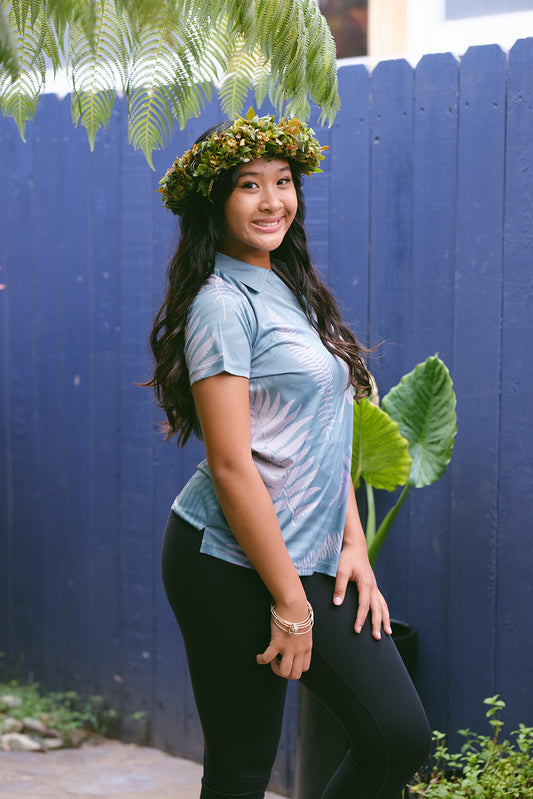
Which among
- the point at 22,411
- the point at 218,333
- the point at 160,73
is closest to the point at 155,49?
the point at 160,73

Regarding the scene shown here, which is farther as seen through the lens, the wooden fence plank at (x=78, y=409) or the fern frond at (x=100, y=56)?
the wooden fence plank at (x=78, y=409)

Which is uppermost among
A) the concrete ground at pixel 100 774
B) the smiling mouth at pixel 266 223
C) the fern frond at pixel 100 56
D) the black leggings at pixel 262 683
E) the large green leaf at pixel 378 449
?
the fern frond at pixel 100 56

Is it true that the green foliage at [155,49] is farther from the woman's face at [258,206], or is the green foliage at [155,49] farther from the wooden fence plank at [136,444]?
the wooden fence plank at [136,444]

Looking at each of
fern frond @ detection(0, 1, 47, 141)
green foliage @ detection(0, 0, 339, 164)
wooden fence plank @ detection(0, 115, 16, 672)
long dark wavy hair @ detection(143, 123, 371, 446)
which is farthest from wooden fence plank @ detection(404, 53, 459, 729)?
wooden fence plank @ detection(0, 115, 16, 672)

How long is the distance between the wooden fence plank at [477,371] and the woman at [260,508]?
0.94 metres

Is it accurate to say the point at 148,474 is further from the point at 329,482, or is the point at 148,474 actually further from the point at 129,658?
the point at 329,482

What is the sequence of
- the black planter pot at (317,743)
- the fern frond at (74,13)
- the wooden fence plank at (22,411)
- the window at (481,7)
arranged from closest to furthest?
the fern frond at (74,13) < the black planter pot at (317,743) < the wooden fence plank at (22,411) < the window at (481,7)

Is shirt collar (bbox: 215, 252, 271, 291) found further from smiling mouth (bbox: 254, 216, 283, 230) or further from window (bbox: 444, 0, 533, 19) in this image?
window (bbox: 444, 0, 533, 19)

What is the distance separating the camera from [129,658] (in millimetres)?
3406

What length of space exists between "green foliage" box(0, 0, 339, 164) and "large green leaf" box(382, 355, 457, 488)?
926 millimetres

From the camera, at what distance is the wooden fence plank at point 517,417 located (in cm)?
256

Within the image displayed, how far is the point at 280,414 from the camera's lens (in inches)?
66.2

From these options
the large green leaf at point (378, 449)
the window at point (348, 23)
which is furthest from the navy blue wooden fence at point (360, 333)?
the window at point (348, 23)

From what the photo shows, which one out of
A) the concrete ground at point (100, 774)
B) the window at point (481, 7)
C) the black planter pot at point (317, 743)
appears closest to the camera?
the black planter pot at point (317, 743)
